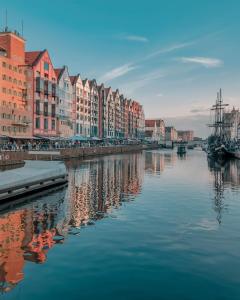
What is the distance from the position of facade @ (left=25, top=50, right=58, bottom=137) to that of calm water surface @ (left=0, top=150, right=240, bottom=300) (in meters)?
71.0

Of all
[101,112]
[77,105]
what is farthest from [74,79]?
[101,112]

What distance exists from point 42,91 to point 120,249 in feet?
295

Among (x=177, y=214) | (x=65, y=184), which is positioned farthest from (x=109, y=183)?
(x=177, y=214)

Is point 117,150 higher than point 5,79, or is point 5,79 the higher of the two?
point 5,79

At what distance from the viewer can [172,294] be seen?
1293 centimetres

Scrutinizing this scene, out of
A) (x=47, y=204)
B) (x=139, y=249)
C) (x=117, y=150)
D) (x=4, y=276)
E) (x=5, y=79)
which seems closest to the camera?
(x=4, y=276)

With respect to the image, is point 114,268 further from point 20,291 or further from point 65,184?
point 65,184

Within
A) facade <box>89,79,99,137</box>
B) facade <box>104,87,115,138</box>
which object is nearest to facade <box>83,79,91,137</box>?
facade <box>89,79,99,137</box>

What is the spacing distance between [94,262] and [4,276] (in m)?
4.03

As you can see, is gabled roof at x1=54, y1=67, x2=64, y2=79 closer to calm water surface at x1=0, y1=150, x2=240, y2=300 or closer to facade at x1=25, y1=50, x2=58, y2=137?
facade at x1=25, y1=50, x2=58, y2=137

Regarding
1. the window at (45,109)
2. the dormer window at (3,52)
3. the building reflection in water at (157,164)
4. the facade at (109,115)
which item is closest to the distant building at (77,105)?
the window at (45,109)

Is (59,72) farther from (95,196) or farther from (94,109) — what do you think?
(95,196)

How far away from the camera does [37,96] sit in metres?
101

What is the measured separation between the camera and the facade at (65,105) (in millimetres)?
118250
